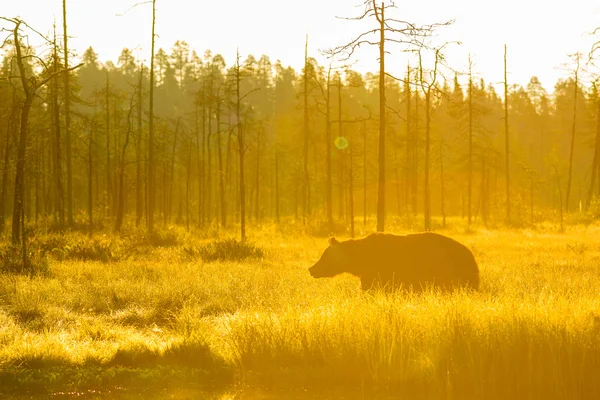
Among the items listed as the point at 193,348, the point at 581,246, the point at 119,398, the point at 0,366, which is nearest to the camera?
the point at 119,398

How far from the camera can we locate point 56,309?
1142 centimetres

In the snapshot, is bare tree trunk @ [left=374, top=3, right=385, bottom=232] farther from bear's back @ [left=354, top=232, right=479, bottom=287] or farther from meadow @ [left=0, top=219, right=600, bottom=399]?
meadow @ [left=0, top=219, right=600, bottom=399]

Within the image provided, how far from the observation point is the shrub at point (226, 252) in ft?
69.4

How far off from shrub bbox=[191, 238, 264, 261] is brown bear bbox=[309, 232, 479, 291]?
8.72 m

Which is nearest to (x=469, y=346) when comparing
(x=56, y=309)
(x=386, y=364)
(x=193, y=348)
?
(x=386, y=364)

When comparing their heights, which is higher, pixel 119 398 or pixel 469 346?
pixel 469 346

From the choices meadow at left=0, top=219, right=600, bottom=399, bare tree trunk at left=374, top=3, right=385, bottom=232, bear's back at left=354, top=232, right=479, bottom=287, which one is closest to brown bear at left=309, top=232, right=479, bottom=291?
bear's back at left=354, top=232, right=479, bottom=287

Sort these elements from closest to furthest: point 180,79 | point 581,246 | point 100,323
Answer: point 100,323
point 581,246
point 180,79

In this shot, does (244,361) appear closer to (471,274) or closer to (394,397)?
(394,397)

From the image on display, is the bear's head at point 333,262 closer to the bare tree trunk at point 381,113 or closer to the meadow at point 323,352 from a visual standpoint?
the meadow at point 323,352

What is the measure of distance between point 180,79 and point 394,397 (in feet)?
441

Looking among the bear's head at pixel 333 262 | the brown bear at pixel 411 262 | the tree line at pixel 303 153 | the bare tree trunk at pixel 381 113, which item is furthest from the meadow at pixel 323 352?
the tree line at pixel 303 153

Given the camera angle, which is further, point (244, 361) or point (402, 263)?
point (402, 263)

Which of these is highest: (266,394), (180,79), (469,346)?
(180,79)
